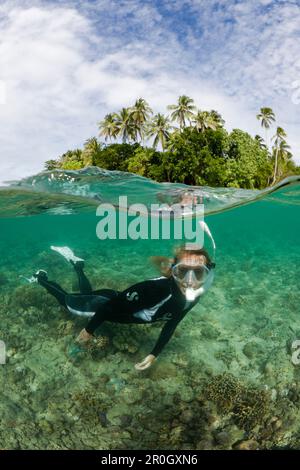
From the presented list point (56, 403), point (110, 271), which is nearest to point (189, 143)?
point (110, 271)

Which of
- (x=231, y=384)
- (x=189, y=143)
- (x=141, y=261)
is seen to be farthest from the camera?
(x=189, y=143)

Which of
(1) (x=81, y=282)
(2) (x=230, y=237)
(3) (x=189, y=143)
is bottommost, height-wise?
(2) (x=230, y=237)

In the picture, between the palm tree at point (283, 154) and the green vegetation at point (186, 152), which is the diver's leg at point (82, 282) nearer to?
the green vegetation at point (186, 152)

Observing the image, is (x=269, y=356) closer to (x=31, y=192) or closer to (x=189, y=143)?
(x=31, y=192)

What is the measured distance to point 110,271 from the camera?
13367 mm

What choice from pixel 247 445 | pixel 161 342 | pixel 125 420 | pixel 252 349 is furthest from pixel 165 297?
pixel 252 349

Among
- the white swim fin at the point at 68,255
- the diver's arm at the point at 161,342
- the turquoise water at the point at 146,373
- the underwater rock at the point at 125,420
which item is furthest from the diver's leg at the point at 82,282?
the underwater rock at the point at 125,420

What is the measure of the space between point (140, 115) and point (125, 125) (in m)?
2.66

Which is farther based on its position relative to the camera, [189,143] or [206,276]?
[189,143]

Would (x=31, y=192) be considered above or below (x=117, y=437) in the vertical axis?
above

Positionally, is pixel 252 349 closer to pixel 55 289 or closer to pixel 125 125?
pixel 55 289

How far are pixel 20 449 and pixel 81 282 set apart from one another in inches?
142

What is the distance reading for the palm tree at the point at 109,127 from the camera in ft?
174
